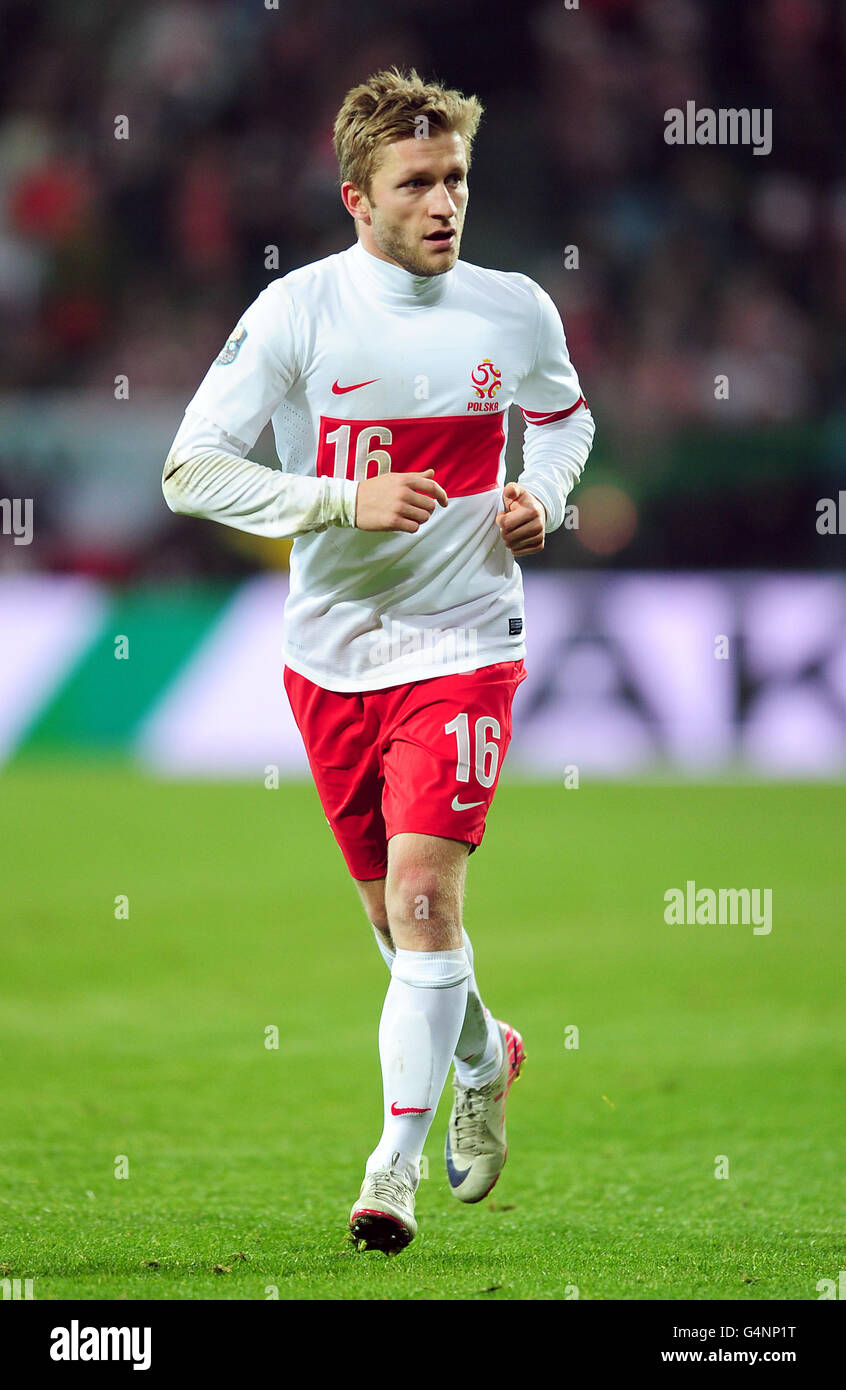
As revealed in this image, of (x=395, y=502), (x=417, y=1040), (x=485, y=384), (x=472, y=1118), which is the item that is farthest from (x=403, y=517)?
(x=472, y=1118)

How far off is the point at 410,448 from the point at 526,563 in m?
7.95

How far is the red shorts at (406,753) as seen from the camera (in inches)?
142

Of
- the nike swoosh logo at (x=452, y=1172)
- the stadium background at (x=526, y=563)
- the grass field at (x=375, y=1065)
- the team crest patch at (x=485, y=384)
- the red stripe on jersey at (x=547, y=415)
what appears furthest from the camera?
the stadium background at (x=526, y=563)

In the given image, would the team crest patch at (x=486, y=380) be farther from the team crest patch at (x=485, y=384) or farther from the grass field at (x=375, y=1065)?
the grass field at (x=375, y=1065)

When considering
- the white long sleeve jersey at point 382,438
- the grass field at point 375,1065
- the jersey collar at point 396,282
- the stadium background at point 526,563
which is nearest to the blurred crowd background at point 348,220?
the stadium background at point 526,563

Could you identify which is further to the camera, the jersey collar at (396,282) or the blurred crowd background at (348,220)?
the blurred crowd background at (348,220)

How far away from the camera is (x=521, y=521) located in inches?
144

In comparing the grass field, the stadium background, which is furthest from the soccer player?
the stadium background

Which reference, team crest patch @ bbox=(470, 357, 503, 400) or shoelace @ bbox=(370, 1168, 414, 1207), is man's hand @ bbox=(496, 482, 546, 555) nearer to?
team crest patch @ bbox=(470, 357, 503, 400)

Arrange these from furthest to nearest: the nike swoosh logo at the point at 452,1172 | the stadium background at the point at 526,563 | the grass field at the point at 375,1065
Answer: the stadium background at the point at 526,563 < the nike swoosh logo at the point at 452,1172 < the grass field at the point at 375,1065

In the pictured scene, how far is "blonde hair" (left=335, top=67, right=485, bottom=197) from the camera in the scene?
359 cm

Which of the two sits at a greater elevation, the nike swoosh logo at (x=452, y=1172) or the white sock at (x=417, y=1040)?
the white sock at (x=417, y=1040)

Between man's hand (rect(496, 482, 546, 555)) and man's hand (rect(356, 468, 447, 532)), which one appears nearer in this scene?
man's hand (rect(356, 468, 447, 532))

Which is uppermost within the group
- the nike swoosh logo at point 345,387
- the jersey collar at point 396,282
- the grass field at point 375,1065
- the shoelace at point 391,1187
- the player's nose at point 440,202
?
the player's nose at point 440,202
